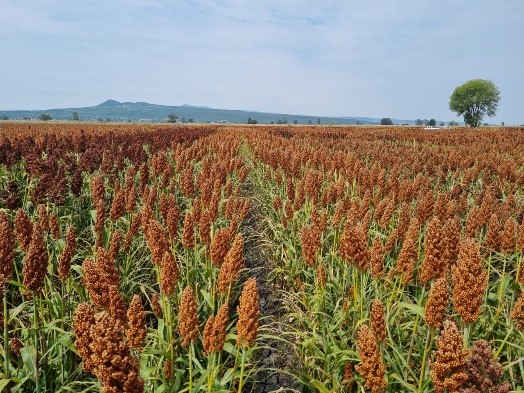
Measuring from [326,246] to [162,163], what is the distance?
3820mm

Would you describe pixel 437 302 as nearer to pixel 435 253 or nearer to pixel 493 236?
pixel 435 253

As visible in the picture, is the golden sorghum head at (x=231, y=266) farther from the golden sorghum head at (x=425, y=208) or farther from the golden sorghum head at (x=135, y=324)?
the golden sorghum head at (x=425, y=208)

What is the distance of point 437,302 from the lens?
2324 mm

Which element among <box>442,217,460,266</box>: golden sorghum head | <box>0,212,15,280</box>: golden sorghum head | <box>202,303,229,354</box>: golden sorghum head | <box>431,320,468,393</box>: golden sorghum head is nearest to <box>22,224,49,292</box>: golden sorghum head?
<box>0,212,15,280</box>: golden sorghum head

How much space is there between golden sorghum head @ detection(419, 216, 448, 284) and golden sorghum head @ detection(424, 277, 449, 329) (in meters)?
0.55

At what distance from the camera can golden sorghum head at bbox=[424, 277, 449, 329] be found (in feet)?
7.47

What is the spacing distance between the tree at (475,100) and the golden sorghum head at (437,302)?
405 ft

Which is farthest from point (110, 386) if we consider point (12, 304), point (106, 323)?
point (12, 304)

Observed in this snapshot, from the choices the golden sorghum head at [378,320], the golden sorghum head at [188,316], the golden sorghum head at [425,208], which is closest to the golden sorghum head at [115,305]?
Result: the golden sorghum head at [188,316]

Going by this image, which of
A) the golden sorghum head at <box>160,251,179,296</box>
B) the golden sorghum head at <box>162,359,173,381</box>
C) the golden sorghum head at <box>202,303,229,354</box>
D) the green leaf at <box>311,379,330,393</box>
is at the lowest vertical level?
the golden sorghum head at <box>162,359,173,381</box>

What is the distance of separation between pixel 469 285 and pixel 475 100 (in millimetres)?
126585

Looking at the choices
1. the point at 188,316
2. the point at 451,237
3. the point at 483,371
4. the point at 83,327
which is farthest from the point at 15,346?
the point at 451,237

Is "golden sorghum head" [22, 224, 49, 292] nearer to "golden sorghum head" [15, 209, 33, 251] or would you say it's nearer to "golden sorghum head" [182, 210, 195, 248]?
"golden sorghum head" [15, 209, 33, 251]

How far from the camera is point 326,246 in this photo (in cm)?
601
